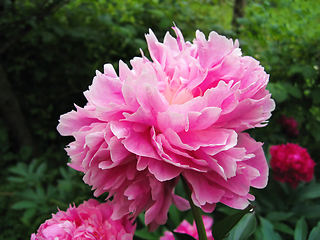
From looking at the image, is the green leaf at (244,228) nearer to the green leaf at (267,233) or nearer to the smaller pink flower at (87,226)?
the green leaf at (267,233)

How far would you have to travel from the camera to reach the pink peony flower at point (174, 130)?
1.26 feet

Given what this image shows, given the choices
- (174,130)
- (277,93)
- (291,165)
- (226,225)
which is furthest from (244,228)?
(277,93)

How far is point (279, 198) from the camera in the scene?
1014 mm

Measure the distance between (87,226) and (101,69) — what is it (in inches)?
59.8

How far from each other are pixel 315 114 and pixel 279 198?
A: 581mm

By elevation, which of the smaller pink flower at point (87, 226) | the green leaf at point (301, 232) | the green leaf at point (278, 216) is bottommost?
the green leaf at point (278, 216)

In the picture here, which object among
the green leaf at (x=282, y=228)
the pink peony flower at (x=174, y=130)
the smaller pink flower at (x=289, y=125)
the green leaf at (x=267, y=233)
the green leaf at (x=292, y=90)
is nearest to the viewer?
the pink peony flower at (x=174, y=130)

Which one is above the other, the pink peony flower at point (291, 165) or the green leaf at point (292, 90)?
the green leaf at point (292, 90)

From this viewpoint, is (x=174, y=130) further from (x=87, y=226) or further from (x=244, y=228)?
(x=244, y=228)

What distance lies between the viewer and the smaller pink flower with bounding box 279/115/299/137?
4.10 feet

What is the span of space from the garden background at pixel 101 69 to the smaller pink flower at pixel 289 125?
3cm

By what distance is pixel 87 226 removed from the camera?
44 centimetres

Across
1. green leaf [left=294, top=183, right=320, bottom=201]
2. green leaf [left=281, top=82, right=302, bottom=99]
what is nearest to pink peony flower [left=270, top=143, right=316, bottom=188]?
green leaf [left=294, top=183, right=320, bottom=201]

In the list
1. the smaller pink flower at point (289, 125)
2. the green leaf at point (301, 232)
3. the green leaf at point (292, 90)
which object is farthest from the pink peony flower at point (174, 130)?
the smaller pink flower at point (289, 125)
